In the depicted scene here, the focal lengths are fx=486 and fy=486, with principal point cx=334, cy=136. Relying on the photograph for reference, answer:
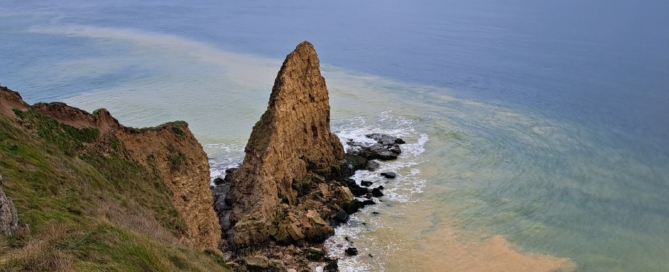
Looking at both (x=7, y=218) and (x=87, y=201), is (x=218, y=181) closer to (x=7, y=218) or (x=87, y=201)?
(x=87, y=201)

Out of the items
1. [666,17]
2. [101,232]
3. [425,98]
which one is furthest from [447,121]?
[666,17]

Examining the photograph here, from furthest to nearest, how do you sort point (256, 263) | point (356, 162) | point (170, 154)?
point (356, 162) < point (170, 154) < point (256, 263)

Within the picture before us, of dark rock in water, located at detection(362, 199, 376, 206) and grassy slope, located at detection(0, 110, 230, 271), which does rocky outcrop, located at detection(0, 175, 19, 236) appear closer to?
grassy slope, located at detection(0, 110, 230, 271)

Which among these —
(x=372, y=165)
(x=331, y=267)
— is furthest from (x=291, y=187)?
(x=372, y=165)

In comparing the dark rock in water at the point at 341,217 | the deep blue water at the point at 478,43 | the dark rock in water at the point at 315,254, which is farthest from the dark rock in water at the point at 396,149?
the deep blue water at the point at 478,43

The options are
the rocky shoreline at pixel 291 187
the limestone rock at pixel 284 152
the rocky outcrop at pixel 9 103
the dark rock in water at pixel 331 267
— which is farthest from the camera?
the limestone rock at pixel 284 152

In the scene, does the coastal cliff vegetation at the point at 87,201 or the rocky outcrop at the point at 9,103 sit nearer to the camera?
the coastal cliff vegetation at the point at 87,201

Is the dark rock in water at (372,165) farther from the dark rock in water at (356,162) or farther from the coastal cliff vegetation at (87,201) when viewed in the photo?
the coastal cliff vegetation at (87,201)
